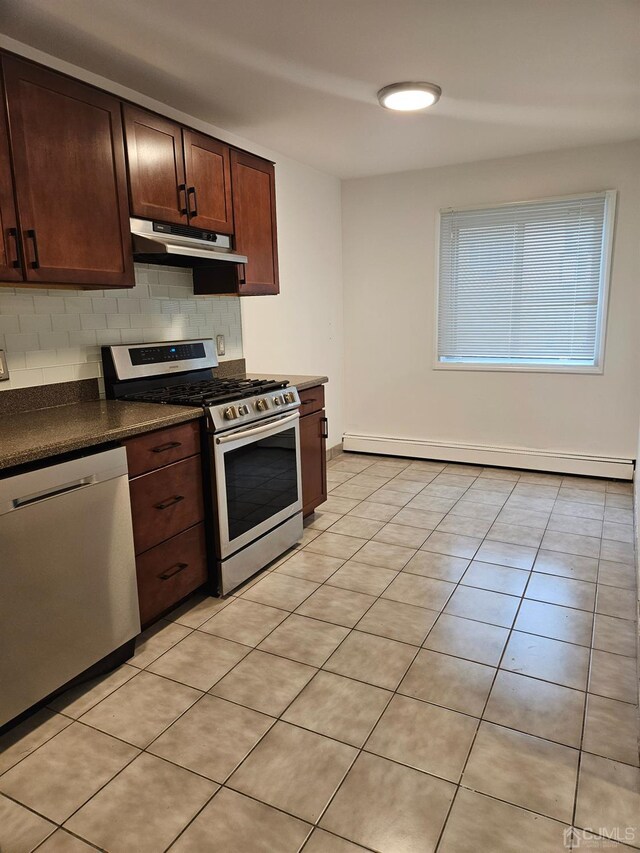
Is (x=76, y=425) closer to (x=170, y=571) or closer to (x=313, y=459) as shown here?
(x=170, y=571)

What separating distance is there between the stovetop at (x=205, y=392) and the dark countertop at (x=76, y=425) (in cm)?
7

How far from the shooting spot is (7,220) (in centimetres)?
197

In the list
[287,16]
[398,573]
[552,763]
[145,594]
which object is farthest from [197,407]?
[552,763]

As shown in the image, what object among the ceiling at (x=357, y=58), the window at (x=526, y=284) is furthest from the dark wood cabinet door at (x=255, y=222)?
the window at (x=526, y=284)

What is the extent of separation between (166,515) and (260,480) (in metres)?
0.62

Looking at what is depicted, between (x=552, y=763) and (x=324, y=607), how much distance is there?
113 centimetres

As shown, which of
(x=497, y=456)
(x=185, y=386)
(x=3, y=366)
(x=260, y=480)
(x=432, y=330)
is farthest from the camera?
(x=432, y=330)

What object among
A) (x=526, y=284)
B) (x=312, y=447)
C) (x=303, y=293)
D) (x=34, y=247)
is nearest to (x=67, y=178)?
(x=34, y=247)

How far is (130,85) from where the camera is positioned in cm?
271

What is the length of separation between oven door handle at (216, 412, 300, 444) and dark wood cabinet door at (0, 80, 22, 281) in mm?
1017

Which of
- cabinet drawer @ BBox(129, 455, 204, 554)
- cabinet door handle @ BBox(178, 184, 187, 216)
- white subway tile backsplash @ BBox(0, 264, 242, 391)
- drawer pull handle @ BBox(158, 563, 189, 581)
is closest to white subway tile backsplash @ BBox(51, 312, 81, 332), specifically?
white subway tile backsplash @ BBox(0, 264, 242, 391)

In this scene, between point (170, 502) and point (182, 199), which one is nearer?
point (170, 502)

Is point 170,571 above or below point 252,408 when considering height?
below

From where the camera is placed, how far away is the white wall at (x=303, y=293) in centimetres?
389
